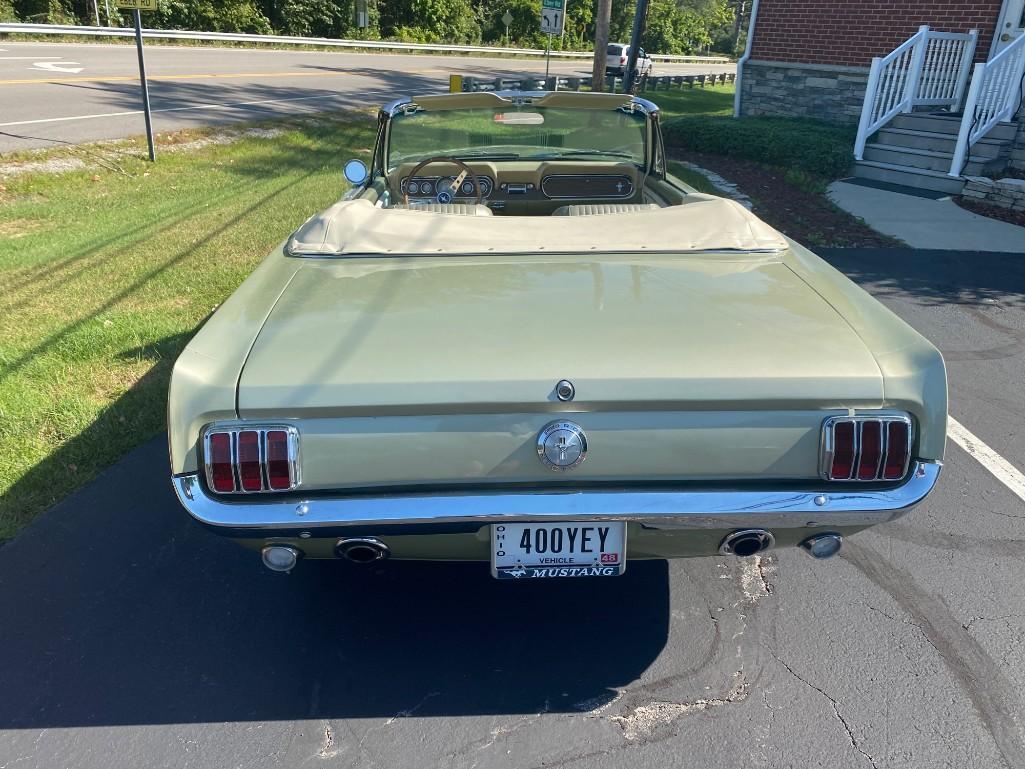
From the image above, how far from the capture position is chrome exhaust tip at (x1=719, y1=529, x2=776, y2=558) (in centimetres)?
232

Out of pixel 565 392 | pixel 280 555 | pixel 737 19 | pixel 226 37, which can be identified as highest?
pixel 737 19

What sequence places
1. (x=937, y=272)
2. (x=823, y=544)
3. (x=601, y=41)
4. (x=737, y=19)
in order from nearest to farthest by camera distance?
(x=823, y=544) → (x=937, y=272) → (x=601, y=41) → (x=737, y=19)

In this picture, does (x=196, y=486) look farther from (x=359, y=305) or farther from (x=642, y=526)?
(x=642, y=526)

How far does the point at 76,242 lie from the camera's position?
288 inches

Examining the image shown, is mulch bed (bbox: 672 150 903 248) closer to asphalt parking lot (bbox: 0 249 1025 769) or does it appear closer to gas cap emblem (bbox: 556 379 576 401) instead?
asphalt parking lot (bbox: 0 249 1025 769)

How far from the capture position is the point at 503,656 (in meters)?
2.71

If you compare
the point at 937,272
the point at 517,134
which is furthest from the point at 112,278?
the point at 937,272

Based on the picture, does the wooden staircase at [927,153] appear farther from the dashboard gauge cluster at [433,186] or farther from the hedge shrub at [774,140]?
the dashboard gauge cluster at [433,186]

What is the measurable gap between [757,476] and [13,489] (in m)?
3.19

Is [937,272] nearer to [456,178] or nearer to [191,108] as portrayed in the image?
[456,178]

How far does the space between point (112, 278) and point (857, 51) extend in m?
12.4

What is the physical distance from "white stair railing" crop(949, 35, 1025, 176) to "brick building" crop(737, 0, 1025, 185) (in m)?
0.03

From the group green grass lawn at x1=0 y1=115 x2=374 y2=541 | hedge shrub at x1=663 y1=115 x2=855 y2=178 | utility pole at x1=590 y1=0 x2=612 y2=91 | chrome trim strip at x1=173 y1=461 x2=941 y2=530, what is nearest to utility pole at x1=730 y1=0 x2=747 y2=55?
utility pole at x1=590 y1=0 x2=612 y2=91

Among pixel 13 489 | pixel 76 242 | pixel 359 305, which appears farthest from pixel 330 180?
pixel 359 305
